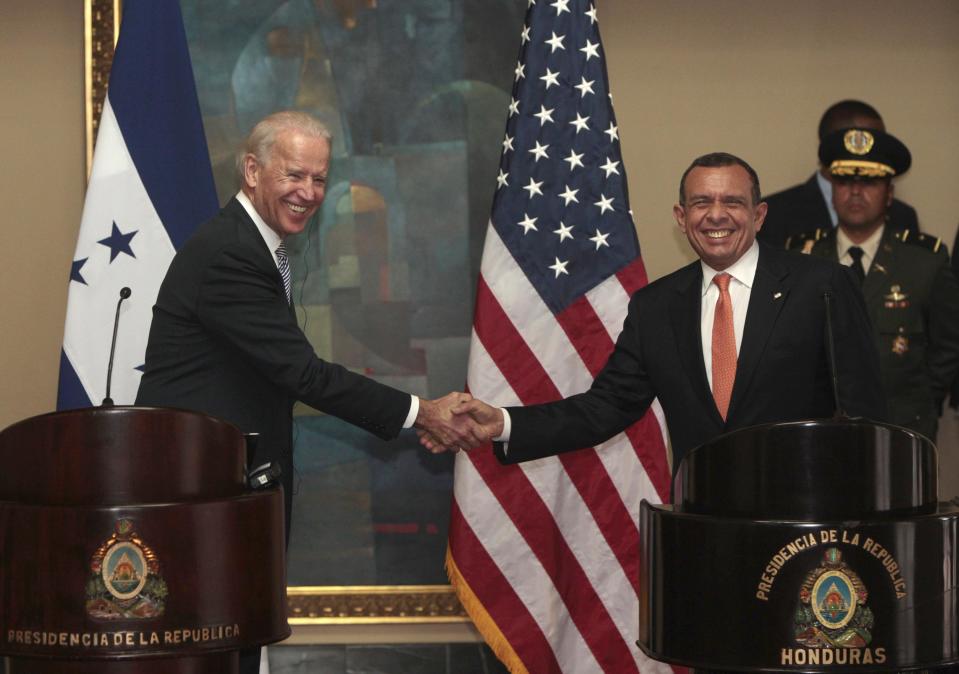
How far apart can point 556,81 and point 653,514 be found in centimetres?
221

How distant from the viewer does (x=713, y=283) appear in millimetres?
3391

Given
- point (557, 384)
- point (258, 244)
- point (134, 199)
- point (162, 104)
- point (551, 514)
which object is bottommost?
point (551, 514)

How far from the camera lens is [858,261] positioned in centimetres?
457

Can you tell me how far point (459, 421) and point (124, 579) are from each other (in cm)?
157

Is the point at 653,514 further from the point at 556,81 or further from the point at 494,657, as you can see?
the point at 494,657

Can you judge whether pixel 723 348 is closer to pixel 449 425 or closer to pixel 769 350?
pixel 769 350

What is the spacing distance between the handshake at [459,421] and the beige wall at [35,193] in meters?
1.77

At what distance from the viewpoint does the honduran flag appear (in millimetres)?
4148

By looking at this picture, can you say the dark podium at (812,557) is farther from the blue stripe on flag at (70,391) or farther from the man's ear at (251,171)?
the blue stripe on flag at (70,391)

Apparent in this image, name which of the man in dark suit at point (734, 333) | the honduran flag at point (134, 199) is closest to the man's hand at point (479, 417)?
the man in dark suit at point (734, 333)

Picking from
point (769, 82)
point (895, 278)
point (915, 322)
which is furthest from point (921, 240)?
point (769, 82)

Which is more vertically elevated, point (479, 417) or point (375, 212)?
point (375, 212)

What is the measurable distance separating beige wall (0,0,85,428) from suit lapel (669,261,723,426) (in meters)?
2.47

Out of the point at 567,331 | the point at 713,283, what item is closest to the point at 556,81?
the point at 567,331
